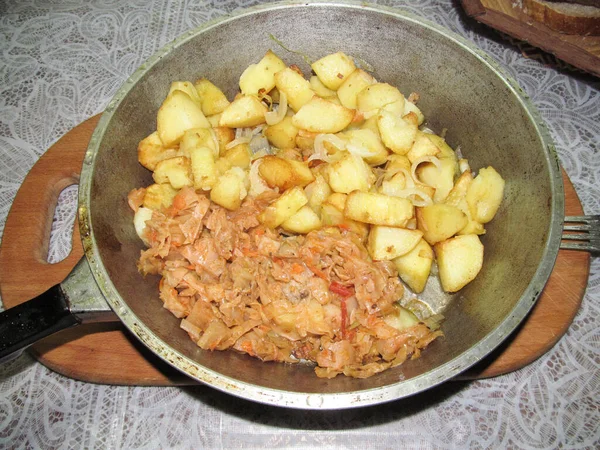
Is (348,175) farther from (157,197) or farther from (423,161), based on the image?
(157,197)

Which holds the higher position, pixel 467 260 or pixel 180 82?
pixel 180 82

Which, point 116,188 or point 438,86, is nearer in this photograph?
point 116,188

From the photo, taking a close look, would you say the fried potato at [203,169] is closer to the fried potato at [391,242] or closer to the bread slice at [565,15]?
the fried potato at [391,242]

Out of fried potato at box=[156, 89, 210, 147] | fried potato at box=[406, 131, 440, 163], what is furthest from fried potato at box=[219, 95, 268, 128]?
fried potato at box=[406, 131, 440, 163]

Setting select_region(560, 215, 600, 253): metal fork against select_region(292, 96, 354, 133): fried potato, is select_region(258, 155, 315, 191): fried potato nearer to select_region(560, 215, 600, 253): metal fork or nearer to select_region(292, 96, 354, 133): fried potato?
select_region(292, 96, 354, 133): fried potato

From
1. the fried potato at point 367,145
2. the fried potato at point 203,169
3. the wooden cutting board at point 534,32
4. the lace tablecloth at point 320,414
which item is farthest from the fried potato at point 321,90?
the lace tablecloth at point 320,414

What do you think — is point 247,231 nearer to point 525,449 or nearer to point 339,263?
point 339,263

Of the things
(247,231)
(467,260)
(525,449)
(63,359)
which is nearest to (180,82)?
(247,231)
